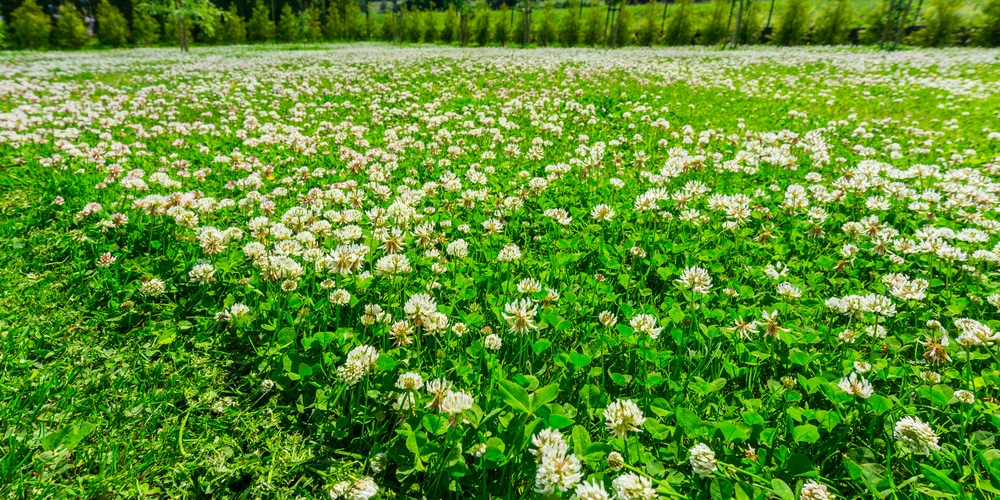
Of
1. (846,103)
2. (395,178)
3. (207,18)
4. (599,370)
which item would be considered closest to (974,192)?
(599,370)

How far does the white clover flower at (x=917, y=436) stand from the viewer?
1.73 m

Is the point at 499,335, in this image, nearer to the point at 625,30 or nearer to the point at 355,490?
the point at 355,490

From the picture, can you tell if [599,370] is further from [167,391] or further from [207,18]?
[207,18]

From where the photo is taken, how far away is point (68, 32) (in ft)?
145

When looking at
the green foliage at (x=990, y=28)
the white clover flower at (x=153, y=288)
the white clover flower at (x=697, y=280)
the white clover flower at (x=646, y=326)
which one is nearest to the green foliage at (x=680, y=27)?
the green foliage at (x=990, y=28)

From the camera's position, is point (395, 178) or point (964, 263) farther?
point (395, 178)

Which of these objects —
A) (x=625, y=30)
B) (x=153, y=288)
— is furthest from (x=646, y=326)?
(x=625, y=30)

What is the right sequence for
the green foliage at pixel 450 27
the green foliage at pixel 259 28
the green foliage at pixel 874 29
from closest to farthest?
the green foliage at pixel 874 29, the green foliage at pixel 259 28, the green foliage at pixel 450 27

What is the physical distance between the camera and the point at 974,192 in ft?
13.4

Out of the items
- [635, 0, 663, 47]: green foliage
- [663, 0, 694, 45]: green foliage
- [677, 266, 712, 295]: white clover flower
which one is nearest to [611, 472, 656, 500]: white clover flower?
[677, 266, 712, 295]: white clover flower

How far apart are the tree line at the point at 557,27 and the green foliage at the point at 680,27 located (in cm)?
11

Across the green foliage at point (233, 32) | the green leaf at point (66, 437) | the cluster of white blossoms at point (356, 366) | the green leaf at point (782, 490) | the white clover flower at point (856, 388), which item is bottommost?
the green leaf at point (66, 437)

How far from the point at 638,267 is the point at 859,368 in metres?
1.54

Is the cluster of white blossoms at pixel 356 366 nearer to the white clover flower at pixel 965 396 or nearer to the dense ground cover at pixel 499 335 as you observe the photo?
the dense ground cover at pixel 499 335
